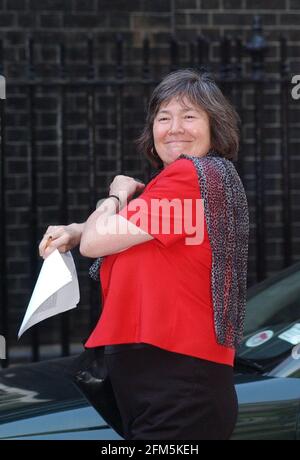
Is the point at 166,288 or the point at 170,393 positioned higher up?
the point at 166,288

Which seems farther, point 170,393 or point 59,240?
point 59,240

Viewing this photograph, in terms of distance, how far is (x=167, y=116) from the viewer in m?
2.80

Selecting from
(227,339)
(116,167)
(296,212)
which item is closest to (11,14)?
(116,167)

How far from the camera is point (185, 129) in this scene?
9.04 ft

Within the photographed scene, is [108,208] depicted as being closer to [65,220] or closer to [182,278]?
[182,278]

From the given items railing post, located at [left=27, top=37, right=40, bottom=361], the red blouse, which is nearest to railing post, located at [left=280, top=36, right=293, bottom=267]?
railing post, located at [left=27, top=37, right=40, bottom=361]

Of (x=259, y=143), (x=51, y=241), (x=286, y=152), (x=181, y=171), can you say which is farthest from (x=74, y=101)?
(x=181, y=171)

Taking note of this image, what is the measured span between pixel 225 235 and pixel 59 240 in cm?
49

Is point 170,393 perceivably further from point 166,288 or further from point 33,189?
point 33,189

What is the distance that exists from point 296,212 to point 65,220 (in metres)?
2.21

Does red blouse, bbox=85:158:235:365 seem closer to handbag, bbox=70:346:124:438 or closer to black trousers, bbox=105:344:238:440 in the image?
black trousers, bbox=105:344:238:440

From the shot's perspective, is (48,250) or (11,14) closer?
(48,250)

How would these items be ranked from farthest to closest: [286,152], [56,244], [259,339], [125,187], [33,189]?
[286,152]
[33,189]
[259,339]
[125,187]
[56,244]
